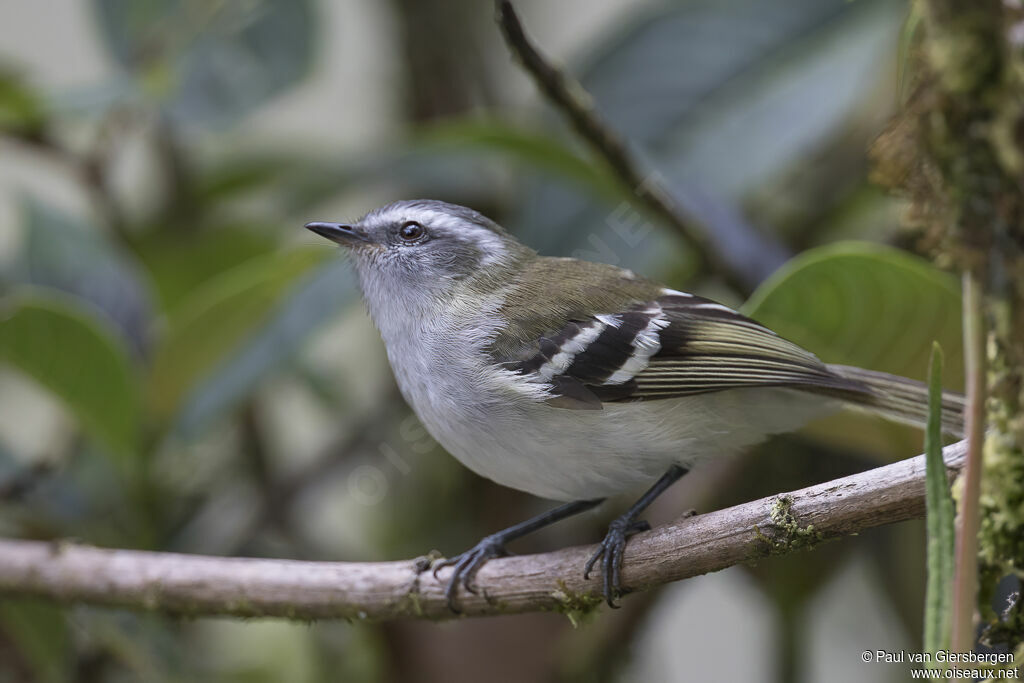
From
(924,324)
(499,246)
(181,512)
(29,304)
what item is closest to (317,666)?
(181,512)

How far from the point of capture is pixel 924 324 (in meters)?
1.39

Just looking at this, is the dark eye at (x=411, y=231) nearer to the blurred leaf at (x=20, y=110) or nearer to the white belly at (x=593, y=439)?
the white belly at (x=593, y=439)

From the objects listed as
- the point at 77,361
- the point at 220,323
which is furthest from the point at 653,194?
the point at 77,361

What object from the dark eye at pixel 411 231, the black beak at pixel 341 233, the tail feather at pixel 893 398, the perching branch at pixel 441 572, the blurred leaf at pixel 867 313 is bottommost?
the perching branch at pixel 441 572

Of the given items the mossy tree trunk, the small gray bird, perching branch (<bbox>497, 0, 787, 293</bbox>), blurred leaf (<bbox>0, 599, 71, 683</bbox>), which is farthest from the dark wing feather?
blurred leaf (<bbox>0, 599, 71, 683</bbox>)

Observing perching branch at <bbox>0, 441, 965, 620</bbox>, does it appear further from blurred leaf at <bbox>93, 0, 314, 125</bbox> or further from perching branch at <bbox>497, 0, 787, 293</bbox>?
blurred leaf at <bbox>93, 0, 314, 125</bbox>

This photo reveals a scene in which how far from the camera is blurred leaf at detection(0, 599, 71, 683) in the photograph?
77.4 inches

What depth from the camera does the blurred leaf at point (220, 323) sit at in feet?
5.96

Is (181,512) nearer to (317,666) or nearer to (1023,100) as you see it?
(317,666)

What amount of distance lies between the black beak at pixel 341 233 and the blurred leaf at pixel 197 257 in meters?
0.91

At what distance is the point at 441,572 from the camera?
1360 millimetres

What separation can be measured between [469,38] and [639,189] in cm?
160

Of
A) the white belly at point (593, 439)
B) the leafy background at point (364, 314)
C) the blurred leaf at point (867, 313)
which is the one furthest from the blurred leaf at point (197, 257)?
the blurred leaf at point (867, 313)

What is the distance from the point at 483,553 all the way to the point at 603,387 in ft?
0.97
